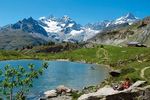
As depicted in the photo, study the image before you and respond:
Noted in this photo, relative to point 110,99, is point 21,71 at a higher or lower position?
higher

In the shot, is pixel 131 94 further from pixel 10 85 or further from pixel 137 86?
pixel 10 85

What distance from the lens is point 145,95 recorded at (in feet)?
143

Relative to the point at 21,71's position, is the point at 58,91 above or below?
below

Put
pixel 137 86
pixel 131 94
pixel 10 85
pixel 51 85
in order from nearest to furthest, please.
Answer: pixel 10 85 → pixel 131 94 → pixel 137 86 → pixel 51 85

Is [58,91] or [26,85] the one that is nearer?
[26,85]

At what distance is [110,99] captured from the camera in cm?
4541

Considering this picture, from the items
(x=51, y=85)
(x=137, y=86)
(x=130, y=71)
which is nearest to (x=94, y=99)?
(x=137, y=86)

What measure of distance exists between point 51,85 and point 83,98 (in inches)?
2528

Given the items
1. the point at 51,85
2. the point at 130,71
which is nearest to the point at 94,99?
the point at 130,71

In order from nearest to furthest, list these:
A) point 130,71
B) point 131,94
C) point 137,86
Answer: point 131,94, point 137,86, point 130,71

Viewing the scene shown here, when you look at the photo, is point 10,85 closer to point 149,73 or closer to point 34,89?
point 149,73

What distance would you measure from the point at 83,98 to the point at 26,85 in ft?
27.3

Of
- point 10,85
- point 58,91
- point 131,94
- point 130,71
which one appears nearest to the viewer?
point 10,85

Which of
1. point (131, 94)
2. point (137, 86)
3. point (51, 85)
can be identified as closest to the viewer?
point (131, 94)
